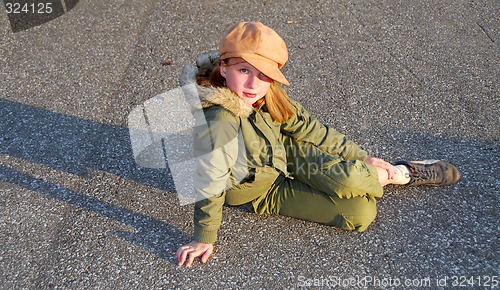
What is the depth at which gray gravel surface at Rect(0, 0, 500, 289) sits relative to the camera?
291 cm

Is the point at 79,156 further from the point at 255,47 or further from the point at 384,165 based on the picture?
the point at 384,165

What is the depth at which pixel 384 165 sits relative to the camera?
330 cm

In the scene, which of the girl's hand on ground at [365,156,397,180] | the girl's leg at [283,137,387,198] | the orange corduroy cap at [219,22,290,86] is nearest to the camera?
the orange corduroy cap at [219,22,290,86]

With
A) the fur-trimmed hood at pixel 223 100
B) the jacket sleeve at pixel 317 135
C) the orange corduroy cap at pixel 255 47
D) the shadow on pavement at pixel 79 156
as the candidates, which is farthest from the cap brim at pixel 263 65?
the shadow on pavement at pixel 79 156

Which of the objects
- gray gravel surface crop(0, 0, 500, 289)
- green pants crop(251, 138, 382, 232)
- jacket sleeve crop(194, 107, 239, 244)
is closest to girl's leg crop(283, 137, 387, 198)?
green pants crop(251, 138, 382, 232)

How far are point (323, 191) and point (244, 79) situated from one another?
80cm

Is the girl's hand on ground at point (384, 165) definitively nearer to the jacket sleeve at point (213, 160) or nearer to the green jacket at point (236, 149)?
the green jacket at point (236, 149)

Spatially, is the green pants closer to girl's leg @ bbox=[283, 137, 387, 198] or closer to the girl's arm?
girl's leg @ bbox=[283, 137, 387, 198]

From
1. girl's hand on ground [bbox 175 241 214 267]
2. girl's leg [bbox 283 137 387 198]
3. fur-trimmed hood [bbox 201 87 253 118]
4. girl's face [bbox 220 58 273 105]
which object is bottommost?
girl's hand on ground [bbox 175 241 214 267]

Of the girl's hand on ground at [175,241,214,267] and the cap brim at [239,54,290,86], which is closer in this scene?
the cap brim at [239,54,290,86]

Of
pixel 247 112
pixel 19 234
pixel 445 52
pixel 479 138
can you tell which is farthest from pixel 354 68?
pixel 19 234

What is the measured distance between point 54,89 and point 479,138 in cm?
305

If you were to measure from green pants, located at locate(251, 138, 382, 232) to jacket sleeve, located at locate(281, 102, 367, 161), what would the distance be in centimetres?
6

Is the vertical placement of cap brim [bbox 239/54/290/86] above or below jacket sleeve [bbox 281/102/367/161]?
above
